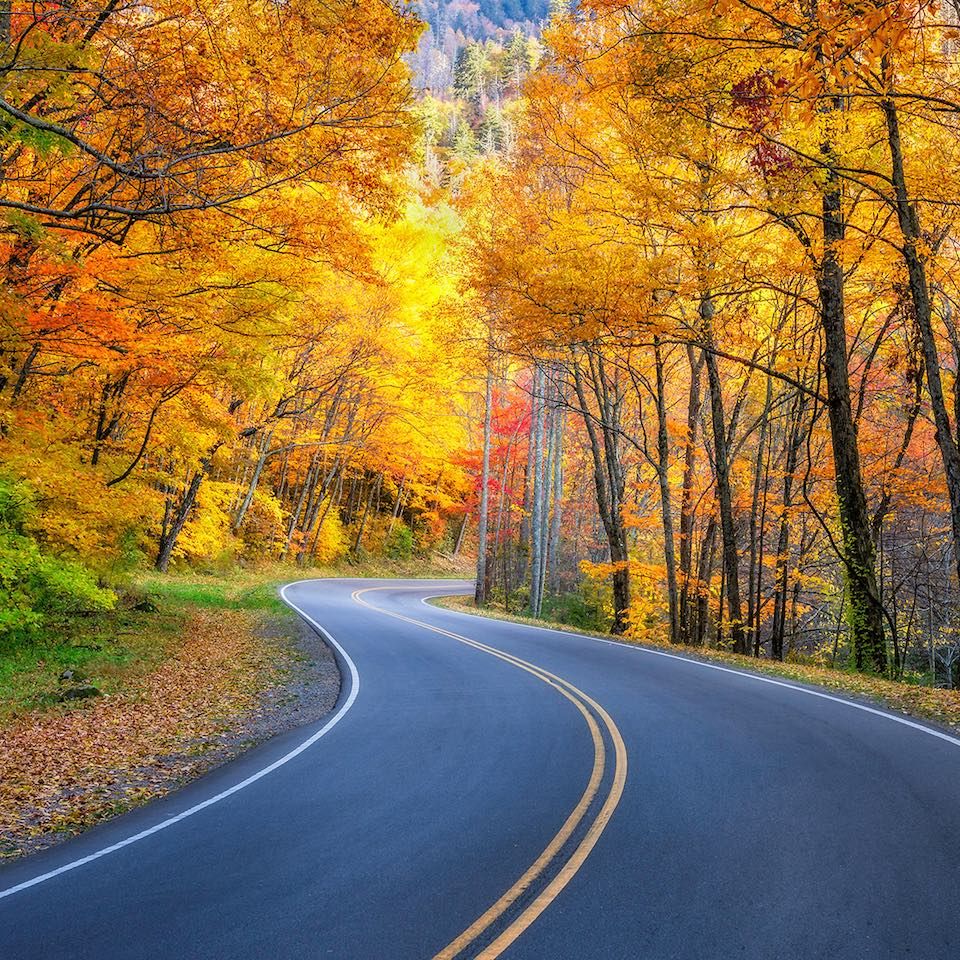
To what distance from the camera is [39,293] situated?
33.2 ft

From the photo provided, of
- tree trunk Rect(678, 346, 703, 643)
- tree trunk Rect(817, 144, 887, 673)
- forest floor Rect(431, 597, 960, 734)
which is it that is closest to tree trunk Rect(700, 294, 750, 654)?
forest floor Rect(431, 597, 960, 734)

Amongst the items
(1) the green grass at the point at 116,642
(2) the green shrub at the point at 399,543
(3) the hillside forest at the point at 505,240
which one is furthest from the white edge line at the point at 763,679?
(2) the green shrub at the point at 399,543

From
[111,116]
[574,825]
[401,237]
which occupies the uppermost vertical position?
[401,237]

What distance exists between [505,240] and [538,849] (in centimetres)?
1368

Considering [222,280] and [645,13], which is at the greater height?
[645,13]

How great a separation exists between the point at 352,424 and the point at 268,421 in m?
8.62

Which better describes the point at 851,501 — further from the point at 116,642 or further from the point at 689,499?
the point at 116,642

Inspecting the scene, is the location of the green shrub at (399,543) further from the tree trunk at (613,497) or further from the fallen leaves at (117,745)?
the fallen leaves at (117,745)

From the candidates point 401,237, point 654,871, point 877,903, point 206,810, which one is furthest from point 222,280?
point 401,237

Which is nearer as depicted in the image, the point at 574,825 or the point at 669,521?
the point at 574,825

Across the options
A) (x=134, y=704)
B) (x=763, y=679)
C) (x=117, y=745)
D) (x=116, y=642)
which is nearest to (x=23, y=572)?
(x=134, y=704)

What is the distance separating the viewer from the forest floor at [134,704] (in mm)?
7109

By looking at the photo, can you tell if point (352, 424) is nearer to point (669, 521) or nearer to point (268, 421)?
point (268, 421)

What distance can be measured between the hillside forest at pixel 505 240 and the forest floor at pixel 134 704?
1336 mm
